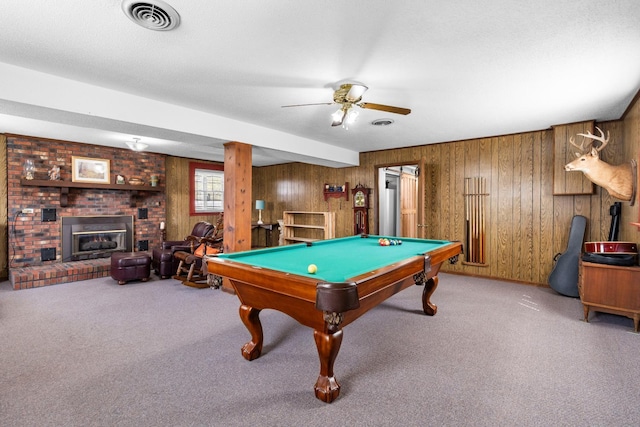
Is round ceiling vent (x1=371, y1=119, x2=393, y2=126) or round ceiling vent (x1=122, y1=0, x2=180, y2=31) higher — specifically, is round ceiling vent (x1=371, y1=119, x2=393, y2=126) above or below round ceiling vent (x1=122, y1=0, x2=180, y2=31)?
above

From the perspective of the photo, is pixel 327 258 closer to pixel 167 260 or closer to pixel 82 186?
pixel 167 260

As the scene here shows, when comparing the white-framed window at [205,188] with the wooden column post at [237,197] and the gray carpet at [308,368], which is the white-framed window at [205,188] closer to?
the wooden column post at [237,197]

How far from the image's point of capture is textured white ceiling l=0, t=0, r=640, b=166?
1821mm

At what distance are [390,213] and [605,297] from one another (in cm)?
428

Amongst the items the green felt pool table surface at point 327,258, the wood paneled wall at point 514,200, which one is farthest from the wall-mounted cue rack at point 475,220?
the green felt pool table surface at point 327,258

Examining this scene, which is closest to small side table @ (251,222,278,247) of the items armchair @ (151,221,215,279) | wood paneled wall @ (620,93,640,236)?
armchair @ (151,221,215,279)

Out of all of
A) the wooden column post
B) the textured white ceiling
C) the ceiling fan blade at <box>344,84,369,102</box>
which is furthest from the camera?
the wooden column post

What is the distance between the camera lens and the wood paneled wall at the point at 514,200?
13.5 ft

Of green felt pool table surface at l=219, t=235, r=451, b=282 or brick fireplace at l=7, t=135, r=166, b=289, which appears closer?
green felt pool table surface at l=219, t=235, r=451, b=282

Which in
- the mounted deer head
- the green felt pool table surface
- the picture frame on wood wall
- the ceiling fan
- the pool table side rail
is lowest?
the pool table side rail

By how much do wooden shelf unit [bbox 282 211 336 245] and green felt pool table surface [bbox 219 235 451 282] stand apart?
3.18 metres

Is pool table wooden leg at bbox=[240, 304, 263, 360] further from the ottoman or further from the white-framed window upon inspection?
the white-framed window

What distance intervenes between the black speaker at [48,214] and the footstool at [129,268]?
5.17 ft

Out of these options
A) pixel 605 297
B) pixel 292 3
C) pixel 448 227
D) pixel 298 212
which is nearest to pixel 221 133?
pixel 292 3
